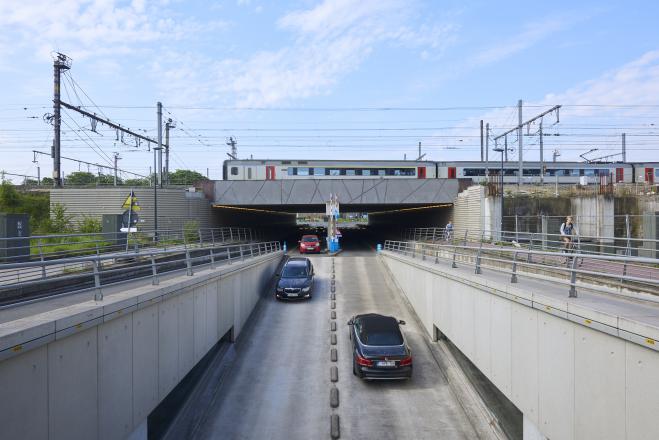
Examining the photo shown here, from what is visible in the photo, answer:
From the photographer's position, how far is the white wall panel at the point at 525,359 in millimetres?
7750

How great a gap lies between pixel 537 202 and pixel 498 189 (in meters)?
2.93

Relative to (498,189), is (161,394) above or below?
below

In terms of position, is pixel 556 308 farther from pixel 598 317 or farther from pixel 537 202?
pixel 537 202

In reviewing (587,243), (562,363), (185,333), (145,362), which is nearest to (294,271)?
(185,333)

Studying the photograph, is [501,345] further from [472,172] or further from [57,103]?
[472,172]

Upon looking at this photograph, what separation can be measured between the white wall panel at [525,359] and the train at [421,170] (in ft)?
113

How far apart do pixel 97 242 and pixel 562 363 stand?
1295 cm

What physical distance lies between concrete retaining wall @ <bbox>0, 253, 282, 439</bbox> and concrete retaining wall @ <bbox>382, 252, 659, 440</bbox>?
6.60 meters

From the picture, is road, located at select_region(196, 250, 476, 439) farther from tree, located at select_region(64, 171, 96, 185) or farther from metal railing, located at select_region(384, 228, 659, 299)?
tree, located at select_region(64, 171, 96, 185)

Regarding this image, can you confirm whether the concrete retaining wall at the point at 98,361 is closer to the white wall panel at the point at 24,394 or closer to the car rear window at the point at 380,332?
the white wall panel at the point at 24,394

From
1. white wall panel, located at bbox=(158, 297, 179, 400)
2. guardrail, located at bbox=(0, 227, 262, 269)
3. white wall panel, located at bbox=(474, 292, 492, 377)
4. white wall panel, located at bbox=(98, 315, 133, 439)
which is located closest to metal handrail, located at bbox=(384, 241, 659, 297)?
white wall panel, located at bbox=(474, 292, 492, 377)

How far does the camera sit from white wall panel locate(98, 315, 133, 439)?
6.77 meters

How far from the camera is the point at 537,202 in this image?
33.9 metres

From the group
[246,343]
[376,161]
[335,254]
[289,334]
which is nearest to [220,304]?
[246,343]
